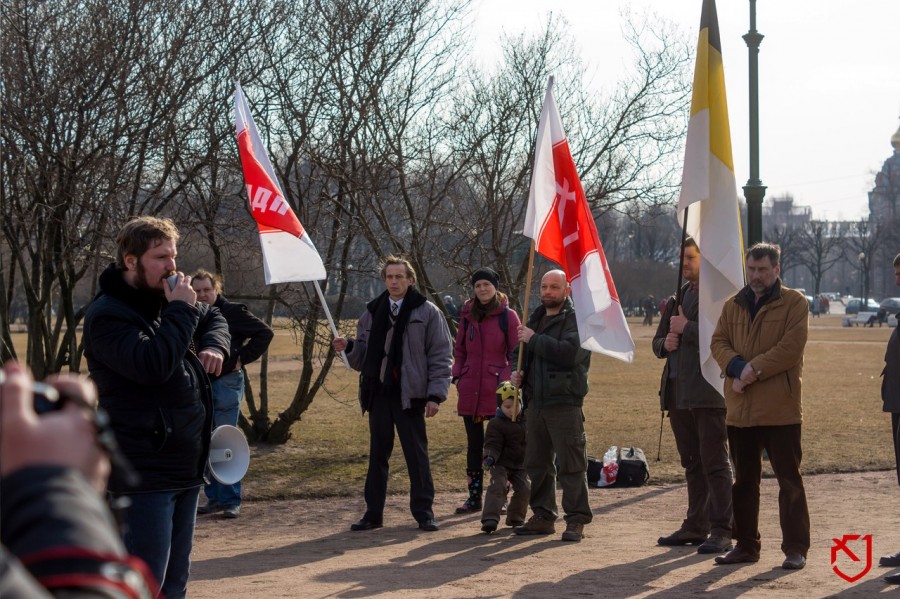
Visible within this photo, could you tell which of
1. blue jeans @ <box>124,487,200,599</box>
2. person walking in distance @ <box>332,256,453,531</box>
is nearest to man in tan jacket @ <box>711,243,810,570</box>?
person walking in distance @ <box>332,256,453,531</box>

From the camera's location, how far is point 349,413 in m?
18.7

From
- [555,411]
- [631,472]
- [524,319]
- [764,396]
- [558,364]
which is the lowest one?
[631,472]

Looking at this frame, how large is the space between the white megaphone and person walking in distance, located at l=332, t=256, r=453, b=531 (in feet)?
7.68

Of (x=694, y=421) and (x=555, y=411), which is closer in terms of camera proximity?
(x=694, y=421)

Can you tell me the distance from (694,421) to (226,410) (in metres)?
3.96

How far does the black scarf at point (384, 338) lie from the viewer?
29.9ft

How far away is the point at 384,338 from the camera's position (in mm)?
9180

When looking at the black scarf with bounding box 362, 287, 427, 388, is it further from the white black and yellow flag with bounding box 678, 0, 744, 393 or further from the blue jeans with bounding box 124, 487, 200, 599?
the blue jeans with bounding box 124, 487, 200, 599

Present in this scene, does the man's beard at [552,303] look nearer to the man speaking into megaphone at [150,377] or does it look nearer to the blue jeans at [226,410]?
the blue jeans at [226,410]

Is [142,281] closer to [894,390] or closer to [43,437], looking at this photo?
[43,437]

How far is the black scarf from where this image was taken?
9109 mm

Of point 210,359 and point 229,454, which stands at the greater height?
point 210,359

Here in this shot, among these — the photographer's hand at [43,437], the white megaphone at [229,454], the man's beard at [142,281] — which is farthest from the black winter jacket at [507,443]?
the photographer's hand at [43,437]

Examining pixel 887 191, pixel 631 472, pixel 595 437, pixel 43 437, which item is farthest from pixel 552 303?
pixel 887 191
